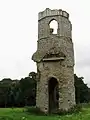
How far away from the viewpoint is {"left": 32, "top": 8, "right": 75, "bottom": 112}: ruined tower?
21562 millimetres

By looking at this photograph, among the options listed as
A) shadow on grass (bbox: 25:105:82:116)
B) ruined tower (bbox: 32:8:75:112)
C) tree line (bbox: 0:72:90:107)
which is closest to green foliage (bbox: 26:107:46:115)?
shadow on grass (bbox: 25:105:82:116)

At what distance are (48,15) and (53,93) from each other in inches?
288

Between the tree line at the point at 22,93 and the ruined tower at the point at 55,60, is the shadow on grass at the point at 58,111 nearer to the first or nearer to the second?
the ruined tower at the point at 55,60

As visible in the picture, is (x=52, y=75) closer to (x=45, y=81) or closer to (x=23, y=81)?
(x=45, y=81)

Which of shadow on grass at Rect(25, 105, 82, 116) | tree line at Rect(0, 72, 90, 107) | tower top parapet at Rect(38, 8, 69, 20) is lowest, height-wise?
shadow on grass at Rect(25, 105, 82, 116)

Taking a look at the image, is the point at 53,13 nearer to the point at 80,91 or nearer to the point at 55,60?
the point at 55,60

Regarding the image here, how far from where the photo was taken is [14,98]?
44031mm

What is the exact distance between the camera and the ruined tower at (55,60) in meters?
21.6

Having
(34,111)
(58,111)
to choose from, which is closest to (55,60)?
(58,111)

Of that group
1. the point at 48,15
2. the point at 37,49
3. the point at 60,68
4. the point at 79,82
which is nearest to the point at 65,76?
the point at 60,68

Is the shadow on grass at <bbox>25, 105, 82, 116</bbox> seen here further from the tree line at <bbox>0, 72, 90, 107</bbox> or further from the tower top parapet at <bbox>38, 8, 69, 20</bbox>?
the tree line at <bbox>0, 72, 90, 107</bbox>

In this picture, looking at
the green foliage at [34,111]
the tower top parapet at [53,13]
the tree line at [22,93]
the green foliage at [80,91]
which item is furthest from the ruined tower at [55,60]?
the green foliage at [80,91]

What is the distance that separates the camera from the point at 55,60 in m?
22.1

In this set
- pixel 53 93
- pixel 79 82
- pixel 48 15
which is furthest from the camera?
pixel 79 82
